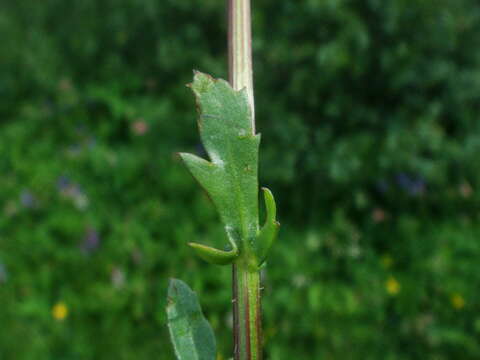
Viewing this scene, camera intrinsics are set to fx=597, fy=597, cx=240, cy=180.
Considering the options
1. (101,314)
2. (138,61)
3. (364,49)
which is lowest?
(101,314)

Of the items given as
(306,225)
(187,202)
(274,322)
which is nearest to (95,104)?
(187,202)

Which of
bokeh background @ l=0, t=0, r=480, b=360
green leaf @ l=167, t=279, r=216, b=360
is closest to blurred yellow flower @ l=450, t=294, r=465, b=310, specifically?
bokeh background @ l=0, t=0, r=480, b=360

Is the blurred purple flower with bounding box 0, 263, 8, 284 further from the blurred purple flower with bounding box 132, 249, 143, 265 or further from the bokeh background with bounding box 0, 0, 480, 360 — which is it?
the blurred purple flower with bounding box 132, 249, 143, 265

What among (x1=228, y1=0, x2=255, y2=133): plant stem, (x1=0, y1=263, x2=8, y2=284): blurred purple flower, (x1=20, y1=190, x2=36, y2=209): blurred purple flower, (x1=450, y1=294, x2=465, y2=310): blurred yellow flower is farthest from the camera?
(x1=20, y1=190, x2=36, y2=209): blurred purple flower

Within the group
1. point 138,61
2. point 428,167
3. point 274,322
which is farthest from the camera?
point 138,61

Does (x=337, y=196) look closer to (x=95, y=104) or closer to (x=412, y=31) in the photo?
(x=412, y=31)

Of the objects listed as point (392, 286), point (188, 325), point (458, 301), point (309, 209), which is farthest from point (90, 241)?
point (188, 325)
